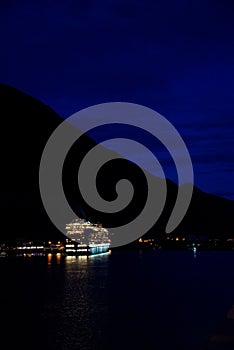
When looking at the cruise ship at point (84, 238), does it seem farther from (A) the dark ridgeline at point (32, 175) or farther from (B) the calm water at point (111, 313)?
(B) the calm water at point (111, 313)

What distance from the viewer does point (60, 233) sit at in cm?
14500

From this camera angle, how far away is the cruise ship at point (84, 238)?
128312mm

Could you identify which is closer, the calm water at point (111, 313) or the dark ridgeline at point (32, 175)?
the calm water at point (111, 313)

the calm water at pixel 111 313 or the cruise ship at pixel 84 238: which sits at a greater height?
the cruise ship at pixel 84 238

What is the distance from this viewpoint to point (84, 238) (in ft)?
464

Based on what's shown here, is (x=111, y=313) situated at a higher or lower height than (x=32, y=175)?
lower

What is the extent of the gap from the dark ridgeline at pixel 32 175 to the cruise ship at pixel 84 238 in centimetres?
508

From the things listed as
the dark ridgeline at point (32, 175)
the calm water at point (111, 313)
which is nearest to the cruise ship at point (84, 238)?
the dark ridgeline at point (32, 175)

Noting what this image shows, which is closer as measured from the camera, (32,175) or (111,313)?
(111,313)

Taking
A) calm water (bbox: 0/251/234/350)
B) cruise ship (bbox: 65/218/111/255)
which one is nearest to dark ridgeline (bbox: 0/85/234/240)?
cruise ship (bbox: 65/218/111/255)

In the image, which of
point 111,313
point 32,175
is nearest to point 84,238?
point 32,175

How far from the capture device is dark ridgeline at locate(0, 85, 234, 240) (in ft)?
441

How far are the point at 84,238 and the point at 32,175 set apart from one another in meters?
24.1

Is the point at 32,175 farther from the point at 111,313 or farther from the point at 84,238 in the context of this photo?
the point at 111,313
